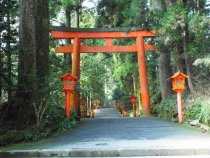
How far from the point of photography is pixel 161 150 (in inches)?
169

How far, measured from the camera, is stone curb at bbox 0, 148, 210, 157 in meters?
4.29

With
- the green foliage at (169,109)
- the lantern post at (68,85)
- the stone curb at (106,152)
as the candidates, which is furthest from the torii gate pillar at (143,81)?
the stone curb at (106,152)

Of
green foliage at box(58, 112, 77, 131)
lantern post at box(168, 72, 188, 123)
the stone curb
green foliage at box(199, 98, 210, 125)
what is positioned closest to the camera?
the stone curb

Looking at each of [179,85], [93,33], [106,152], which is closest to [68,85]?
[179,85]

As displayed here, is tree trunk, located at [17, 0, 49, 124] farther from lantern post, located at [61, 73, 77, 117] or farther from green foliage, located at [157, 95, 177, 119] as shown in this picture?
green foliage, located at [157, 95, 177, 119]

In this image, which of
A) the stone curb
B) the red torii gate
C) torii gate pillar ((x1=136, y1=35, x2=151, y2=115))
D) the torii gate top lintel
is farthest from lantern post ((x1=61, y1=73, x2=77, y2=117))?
torii gate pillar ((x1=136, y1=35, x2=151, y2=115))

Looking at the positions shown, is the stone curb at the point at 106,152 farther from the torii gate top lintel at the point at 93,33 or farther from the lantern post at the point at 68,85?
the torii gate top lintel at the point at 93,33

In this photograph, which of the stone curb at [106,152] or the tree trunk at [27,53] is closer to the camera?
the stone curb at [106,152]

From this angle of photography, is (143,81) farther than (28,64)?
Yes

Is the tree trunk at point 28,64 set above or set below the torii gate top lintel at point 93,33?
below

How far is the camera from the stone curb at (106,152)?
14.1ft

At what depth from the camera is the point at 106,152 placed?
4363 mm

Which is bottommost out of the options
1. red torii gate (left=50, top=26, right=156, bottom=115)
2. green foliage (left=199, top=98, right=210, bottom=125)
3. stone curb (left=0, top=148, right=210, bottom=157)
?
stone curb (left=0, top=148, right=210, bottom=157)

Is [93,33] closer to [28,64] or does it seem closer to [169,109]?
[169,109]
